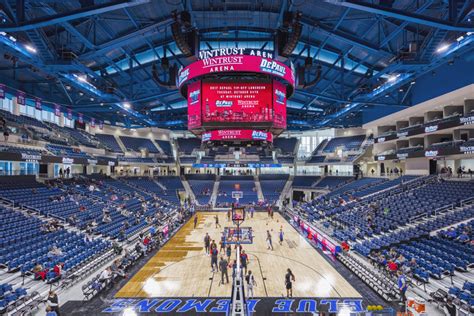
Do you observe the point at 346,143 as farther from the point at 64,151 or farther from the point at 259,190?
the point at 64,151

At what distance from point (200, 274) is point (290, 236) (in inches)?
434

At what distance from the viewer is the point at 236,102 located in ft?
53.8

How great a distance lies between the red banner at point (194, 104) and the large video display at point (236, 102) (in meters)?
0.32

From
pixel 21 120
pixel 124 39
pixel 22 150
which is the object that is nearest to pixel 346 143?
pixel 124 39

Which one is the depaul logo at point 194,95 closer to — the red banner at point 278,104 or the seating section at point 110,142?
the red banner at point 278,104

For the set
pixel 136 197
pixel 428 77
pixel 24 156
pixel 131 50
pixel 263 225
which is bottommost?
pixel 263 225

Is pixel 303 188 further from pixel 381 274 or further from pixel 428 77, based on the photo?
pixel 381 274

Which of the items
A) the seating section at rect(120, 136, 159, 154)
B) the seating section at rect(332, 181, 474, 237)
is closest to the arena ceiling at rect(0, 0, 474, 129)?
the seating section at rect(332, 181, 474, 237)

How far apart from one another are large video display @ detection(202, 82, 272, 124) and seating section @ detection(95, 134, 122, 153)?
94.1 feet

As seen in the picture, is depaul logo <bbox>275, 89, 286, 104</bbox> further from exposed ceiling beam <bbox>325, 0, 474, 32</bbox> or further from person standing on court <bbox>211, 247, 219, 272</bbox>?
person standing on court <bbox>211, 247, 219, 272</bbox>

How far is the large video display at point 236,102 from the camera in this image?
16.3 m

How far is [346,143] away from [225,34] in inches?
1292

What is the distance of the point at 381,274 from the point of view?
1346 cm

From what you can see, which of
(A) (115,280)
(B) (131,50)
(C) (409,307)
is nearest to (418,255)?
(C) (409,307)
